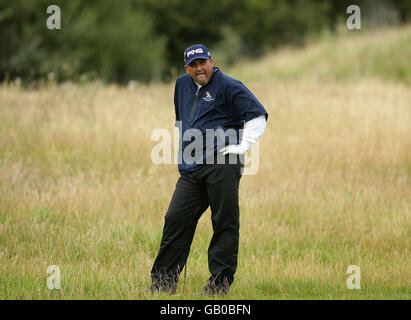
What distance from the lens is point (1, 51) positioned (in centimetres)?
2925

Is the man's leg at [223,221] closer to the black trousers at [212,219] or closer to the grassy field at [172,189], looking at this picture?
the black trousers at [212,219]

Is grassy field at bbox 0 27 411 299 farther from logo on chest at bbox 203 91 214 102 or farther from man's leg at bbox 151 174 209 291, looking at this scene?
logo on chest at bbox 203 91 214 102

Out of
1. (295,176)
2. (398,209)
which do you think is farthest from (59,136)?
(398,209)

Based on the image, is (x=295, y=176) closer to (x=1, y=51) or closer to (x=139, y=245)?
(x=139, y=245)

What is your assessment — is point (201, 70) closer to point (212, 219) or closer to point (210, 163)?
point (210, 163)

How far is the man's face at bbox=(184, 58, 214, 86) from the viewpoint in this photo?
18.0 ft

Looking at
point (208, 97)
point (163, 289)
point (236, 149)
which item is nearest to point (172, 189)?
point (163, 289)

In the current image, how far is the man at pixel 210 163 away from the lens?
5.45m

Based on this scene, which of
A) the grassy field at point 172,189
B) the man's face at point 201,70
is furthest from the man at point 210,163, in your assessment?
the grassy field at point 172,189

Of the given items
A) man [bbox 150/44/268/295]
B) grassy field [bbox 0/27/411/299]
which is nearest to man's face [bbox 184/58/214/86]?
man [bbox 150/44/268/295]

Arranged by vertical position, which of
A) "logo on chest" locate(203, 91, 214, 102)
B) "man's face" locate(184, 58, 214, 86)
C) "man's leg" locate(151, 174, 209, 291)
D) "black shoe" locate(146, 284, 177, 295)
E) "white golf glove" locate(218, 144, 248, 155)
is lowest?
"black shoe" locate(146, 284, 177, 295)

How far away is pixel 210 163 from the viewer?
18.0 ft

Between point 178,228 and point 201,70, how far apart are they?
58.4 inches
